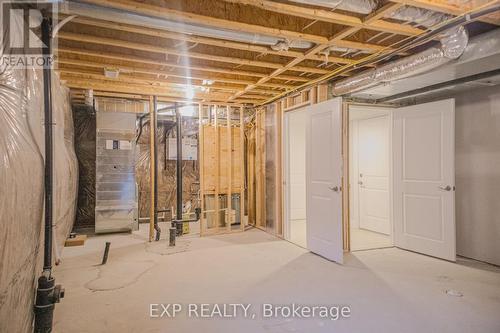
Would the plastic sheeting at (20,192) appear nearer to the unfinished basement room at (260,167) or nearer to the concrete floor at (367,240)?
the unfinished basement room at (260,167)

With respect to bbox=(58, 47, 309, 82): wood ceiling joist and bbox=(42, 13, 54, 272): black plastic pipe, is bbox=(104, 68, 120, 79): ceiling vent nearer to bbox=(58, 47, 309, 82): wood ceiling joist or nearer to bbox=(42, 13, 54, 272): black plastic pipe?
bbox=(58, 47, 309, 82): wood ceiling joist

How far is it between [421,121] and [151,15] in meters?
3.66

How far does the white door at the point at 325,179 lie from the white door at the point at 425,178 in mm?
1310

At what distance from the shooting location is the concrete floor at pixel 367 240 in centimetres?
451

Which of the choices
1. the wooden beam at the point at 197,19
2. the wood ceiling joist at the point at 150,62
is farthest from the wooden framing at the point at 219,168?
the wooden beam at the point at 197,19

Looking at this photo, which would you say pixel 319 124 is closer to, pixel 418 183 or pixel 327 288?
pixel 418 183

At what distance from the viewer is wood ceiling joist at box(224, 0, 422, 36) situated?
2234 mm

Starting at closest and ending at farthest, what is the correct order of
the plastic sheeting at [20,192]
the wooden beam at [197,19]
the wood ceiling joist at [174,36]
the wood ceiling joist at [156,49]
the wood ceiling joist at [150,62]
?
the plastic sheeting at [20,192], the wooden beam at [197,19], the wood ceiling joist at [174,36], the wood ceiling joist at [156,49], the wood ceiling joist at [150,62]

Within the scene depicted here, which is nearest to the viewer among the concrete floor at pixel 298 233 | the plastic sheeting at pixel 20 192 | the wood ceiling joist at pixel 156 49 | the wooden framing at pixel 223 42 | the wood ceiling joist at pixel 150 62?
the plastic sheeting at pixel 20 192

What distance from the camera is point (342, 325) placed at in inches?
91.2

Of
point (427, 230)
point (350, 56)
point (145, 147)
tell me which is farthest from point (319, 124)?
point (145, 147)

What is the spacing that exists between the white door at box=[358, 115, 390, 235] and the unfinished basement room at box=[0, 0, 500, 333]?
0.04 metres

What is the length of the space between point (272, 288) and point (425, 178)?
2660 millimetres

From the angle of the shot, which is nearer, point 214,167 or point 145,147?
point 214,167
